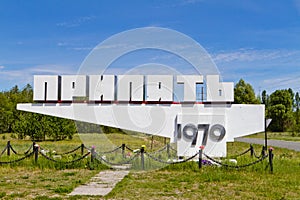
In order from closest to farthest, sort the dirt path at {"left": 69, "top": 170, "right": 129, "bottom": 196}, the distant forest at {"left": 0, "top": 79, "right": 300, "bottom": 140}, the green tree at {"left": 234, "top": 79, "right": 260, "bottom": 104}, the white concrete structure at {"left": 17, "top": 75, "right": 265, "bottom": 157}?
the dirt path at {"left": 69, "top": 170, "right": 129, "bottom": 196}
the white concrete structure at {"left": 17, "top": 75, "right": 265, "bottom": 157}
the distant forest at {"left": 0, "top": 79, "right": 300, "bottom": 140}
the green tree at {"left": 234, "top": 79, "right": 260, "bottom": 104}

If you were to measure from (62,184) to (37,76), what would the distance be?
18.4 ft

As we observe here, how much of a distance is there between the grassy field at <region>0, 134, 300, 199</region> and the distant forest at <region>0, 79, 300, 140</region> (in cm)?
1482

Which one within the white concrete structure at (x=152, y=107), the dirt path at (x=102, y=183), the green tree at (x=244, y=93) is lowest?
the dirt path at (x=102, y=183)

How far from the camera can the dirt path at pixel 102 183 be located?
7.77 m

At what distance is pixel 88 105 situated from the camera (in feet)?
43.0

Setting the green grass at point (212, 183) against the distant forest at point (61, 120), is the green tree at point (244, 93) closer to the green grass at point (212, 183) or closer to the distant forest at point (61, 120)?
the distant forest at point (61, 120)

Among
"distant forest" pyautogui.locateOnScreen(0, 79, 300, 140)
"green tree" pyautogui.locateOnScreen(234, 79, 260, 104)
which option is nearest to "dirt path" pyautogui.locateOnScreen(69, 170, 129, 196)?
"distant forest" pyautogui.locateOnScreen(0, 79, 300, 140)

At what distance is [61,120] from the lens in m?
30.4

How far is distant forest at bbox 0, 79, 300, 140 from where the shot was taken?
2970cm

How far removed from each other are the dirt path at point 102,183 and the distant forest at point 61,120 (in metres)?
14.9

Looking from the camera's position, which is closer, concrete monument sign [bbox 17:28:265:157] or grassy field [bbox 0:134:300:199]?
grassy field [bbox 0:134:300:199]

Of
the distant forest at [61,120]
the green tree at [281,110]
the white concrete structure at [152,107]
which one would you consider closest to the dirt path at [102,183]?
the white concrete structure at [152,107]

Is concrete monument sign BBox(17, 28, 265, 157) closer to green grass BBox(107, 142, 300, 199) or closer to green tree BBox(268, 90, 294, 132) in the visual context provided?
green grass BBox(107, 142, 300, 199)

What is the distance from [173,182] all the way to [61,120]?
22962 millimetres
